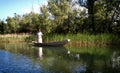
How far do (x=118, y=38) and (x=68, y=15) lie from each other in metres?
11.5

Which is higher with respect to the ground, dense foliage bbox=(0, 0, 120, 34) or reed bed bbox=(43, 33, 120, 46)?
dense foliage bbox=(0, 0, 120, 34)

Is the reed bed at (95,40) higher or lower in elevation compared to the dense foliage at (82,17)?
lower

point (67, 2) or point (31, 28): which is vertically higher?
point (67, 2)

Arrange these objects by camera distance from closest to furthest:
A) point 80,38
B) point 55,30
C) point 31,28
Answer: point 80,38
point 55,30
point 31,28

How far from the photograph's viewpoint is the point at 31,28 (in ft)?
219

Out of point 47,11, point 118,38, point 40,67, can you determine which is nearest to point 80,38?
point 118,38

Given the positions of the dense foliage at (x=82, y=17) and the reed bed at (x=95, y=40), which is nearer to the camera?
the reed bed at (x=95, y=40)

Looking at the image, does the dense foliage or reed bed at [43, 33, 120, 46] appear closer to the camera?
reed bed at [43, 33, 120, 46]

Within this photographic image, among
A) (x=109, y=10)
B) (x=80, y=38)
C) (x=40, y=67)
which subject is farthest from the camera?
(x=109, y=10)

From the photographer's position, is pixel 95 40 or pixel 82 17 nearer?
pixel 95 40

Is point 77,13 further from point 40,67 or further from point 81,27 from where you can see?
point 40,67

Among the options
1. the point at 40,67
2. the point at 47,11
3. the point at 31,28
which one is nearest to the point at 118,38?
the point at 47,11

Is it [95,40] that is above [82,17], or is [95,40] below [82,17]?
→ below

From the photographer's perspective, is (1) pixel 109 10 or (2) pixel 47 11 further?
(2) pixel 47 11
